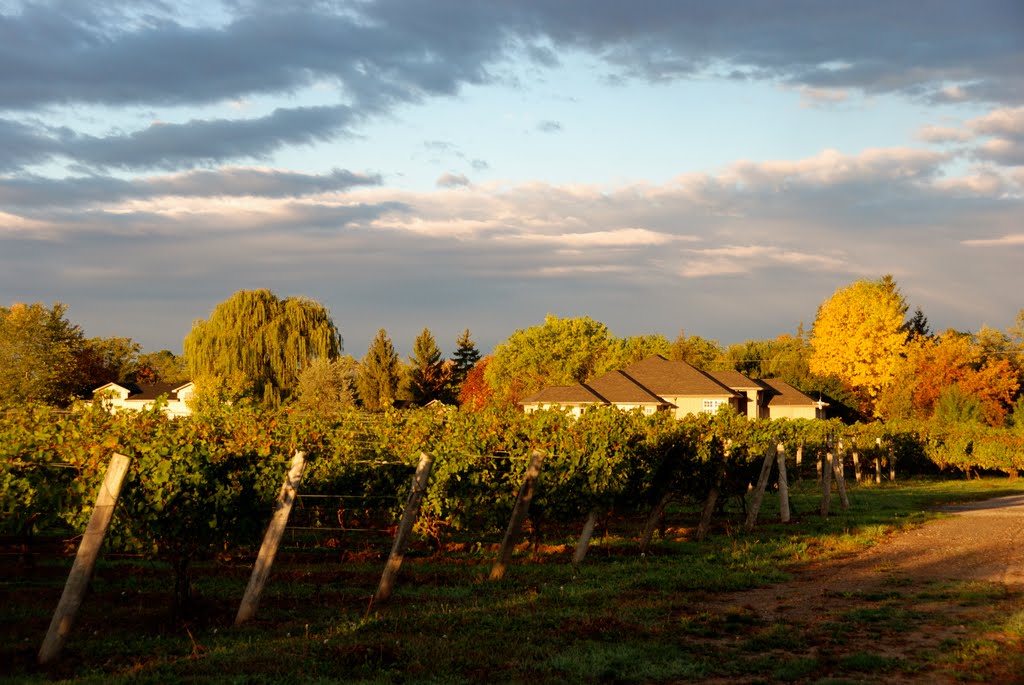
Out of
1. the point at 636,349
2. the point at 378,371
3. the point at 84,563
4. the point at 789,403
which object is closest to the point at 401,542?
the point at 84,563

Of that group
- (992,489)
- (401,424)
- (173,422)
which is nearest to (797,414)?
(992,489)

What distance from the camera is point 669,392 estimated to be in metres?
58.5

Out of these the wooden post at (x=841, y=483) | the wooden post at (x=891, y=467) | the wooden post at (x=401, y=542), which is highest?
the wooden post at (x=401, y=542)

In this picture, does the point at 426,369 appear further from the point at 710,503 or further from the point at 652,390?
the point at 710,503

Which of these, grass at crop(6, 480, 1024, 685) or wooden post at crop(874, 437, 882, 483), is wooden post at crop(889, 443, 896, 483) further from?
grass at crop(6, 480, 1024, 685)

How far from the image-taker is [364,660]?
8.05 m

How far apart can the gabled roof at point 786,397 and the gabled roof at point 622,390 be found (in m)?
13.8

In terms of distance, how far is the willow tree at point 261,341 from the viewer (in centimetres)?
5922

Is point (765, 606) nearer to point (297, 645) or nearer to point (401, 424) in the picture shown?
point (297, 645)

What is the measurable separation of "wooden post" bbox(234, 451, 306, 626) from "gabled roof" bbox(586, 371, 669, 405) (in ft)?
148

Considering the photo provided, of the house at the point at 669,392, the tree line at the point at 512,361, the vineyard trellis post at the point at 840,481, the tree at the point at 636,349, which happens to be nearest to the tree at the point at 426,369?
the tree line at the point at 512,361

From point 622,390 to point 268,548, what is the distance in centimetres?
4762

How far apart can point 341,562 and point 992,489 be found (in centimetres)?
3391

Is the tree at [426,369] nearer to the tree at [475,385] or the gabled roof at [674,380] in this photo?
the tree at [475,385]
